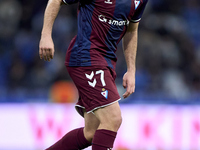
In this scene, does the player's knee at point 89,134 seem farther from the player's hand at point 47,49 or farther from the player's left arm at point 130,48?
the player's hand at point 47,49

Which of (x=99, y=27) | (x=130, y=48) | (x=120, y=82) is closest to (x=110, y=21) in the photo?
(x=99, y=27)

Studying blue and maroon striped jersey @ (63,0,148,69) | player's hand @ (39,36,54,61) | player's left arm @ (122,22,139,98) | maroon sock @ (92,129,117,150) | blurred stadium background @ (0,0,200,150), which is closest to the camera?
player's hand @ (39,36,54,61)

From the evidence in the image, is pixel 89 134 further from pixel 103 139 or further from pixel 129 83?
pixel 129 83

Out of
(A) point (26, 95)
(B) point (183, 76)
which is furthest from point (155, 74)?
(A) point (26, 95)

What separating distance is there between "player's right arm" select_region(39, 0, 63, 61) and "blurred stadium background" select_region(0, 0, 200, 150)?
309cm

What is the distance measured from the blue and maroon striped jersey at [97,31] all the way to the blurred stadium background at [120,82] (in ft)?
9.44

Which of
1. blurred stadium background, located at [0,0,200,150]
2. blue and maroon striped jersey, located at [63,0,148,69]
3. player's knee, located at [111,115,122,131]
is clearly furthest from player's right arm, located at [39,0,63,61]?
blurred stadium background, located at [0,0,200,150]

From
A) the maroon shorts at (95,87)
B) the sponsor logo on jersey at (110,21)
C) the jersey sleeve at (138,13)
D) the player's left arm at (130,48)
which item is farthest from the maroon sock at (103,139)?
the jersey sleeve at (138,13)

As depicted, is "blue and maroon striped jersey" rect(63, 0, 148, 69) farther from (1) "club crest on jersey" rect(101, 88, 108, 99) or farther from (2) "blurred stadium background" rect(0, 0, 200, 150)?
(2) "blurred stadium background" rect(0, 0, 200, 150)

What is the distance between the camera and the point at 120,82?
25.5ft

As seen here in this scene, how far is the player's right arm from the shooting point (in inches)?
116

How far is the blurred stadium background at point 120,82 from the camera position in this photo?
598 centimetres

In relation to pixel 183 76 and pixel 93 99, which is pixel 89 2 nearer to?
pixel 93 99

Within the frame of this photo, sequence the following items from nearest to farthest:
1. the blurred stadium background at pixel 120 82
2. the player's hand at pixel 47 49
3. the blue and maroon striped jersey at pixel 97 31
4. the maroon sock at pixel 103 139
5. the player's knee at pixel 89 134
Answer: the player's hand at pixel 47 49, the maroon sock at pixel 103 139, the blue and maroon striped jersey at pixel 97 31, the player's knee at pixel 89 134, the blurred stadium background at pixel 120 82
